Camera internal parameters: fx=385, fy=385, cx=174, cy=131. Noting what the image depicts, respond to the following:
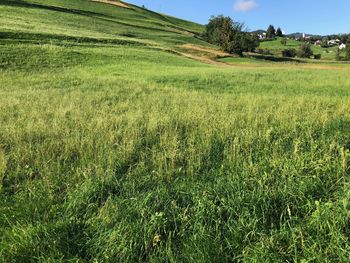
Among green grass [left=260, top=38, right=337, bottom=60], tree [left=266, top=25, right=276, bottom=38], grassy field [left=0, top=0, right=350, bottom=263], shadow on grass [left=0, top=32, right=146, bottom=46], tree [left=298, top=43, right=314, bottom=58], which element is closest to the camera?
grassy field [left=0, top=0, right=350, bottom=263]

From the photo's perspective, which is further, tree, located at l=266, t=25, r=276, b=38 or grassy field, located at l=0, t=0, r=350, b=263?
tree, located at l=266, t=25, r=276, b=38

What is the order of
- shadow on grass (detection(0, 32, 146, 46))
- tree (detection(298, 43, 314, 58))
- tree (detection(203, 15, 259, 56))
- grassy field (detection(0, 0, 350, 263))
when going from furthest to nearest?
tree (detection(298, 43, 314, 58)) < tree (detection(203, 15, 259, 56)) < shadow on grass (detection(0, 32, 146, 46)) < grassy field (detection(0, 0, 350, 263))

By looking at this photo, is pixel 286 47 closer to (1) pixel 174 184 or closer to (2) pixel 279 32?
(2) pixel 279 32

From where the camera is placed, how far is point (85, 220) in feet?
14.2

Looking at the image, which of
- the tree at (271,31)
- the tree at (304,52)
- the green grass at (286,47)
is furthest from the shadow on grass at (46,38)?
the tree at (271,31)

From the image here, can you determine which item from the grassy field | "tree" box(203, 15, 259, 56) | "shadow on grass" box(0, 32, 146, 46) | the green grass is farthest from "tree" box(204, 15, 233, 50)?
the grassy field

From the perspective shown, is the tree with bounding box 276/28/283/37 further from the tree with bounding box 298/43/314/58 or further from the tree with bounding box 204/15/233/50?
the tree with bounding box 204/15/233/50

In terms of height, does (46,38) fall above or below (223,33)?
below

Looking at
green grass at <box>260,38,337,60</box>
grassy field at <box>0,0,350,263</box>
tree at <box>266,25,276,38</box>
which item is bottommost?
grassy field at <box>0,0,350,263</box>

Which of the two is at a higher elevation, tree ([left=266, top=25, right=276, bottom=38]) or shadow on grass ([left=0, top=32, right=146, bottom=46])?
tree ([left=266, top=25, right=276, bottom=38])

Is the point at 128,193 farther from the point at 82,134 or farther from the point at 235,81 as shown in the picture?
the point at 235,81

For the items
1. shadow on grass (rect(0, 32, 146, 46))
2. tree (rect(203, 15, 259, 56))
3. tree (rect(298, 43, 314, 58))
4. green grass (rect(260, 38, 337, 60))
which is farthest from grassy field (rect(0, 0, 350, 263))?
green grass (rect(260, 38, 337, 60))

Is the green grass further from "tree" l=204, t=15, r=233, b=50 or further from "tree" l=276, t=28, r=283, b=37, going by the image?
"tree" l=276, t=28, r=283, b=37

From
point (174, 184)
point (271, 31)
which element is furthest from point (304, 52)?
point (174, 184)
